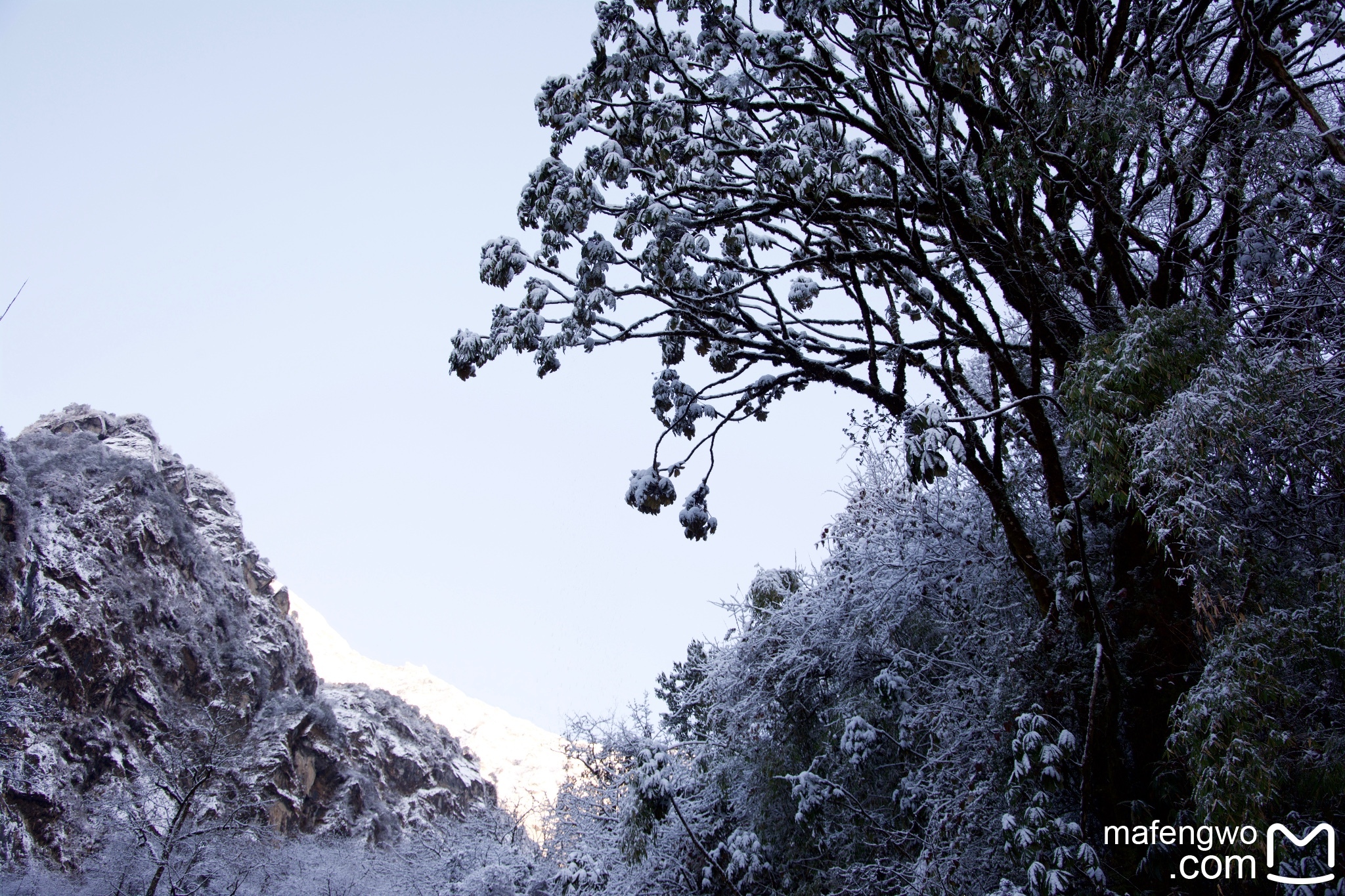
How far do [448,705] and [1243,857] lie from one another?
136 m

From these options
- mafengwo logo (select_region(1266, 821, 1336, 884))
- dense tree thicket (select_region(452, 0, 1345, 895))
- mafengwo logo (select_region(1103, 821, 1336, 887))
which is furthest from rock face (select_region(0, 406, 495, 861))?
mafengwo logo (select_region(1266, 821, 1336, 884))

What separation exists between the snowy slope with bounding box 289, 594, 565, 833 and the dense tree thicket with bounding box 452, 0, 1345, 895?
372 feet

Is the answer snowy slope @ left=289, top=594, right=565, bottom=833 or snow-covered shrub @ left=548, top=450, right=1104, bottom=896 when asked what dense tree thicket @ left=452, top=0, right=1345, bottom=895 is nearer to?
snow-covered shrub @ left=548, top=450, right=1104, bottom=896

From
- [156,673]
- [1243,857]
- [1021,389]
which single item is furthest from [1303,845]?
[156,673]

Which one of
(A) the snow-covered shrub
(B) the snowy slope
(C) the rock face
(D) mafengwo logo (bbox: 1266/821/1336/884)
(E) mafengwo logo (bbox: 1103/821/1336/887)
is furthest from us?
(B) the snowy slope

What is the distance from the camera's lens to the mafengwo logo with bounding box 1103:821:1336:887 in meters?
4.24

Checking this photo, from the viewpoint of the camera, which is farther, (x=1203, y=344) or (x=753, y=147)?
(x=753, y=147)

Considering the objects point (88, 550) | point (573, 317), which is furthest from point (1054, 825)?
point (88, 550)

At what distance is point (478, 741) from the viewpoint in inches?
4793

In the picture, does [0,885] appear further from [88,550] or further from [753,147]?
[753,147]

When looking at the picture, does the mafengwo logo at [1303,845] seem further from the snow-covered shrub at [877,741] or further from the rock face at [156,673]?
the rock face at [156,673]

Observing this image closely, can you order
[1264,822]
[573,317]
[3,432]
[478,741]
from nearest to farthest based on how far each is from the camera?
1. [1264,822]
2. [573,317]
3. [3,432]
4. [478,741]

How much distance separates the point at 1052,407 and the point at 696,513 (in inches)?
144

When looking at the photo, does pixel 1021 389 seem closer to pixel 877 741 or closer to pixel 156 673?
pixel 877 741
